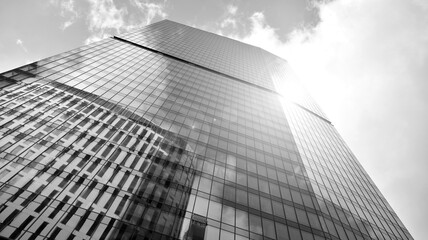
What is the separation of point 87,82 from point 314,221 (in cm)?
3825

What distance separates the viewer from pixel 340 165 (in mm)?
44281

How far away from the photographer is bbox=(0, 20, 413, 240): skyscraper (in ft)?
72.8

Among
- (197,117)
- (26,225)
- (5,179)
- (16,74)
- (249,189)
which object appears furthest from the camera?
(197,117)

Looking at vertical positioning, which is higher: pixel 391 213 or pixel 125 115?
pixel 125 115

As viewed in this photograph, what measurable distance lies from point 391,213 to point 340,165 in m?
10.2

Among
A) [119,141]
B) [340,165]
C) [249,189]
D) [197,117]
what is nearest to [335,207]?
[249,189]

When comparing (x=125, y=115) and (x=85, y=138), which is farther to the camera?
(x=125, y=115)

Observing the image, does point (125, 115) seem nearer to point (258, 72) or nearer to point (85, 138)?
point (85, 138)

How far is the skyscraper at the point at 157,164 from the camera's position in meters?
22.2

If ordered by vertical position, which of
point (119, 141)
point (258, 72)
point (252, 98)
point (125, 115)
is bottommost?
point (119, 141)

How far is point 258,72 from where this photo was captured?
8238cm

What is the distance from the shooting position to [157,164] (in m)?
29.4

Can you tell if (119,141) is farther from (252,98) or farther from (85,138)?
(252,98)

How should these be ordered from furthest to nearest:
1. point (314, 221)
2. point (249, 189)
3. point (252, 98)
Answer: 1. point (252, 98)
2. point (249, 189)
3. point (314, 221)
